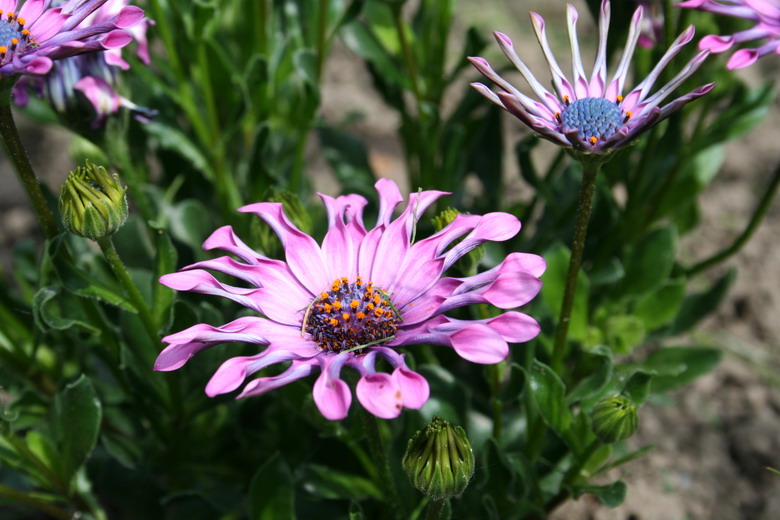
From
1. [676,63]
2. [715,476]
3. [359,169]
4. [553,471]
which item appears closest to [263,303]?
[553,471]

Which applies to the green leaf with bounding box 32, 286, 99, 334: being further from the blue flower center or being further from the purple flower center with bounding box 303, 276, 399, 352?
the blue flower center

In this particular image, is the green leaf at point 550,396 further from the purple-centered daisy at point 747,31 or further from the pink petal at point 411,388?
the purple-centered daisy at point 747,31

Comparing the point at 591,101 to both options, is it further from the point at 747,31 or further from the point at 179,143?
the point at 179,143

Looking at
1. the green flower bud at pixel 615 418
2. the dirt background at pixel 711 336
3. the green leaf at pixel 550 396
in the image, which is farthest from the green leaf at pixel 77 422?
the dirt background at pixel 711 336

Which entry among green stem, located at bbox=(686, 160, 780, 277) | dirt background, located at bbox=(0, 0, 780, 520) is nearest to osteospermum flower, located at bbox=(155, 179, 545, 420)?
green stem, located at bbox=(686, 160, 780, 277)

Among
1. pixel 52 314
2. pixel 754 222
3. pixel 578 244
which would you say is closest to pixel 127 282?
pixel 52 314
